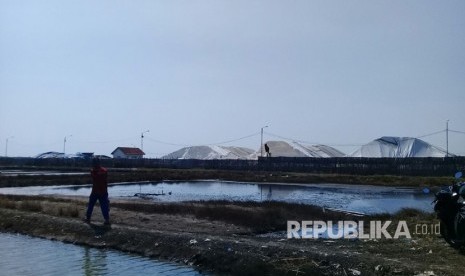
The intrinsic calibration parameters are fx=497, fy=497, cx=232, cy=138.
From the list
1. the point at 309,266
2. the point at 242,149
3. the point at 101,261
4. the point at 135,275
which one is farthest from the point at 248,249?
the point at 242,149

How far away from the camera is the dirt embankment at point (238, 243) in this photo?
31.7 feet

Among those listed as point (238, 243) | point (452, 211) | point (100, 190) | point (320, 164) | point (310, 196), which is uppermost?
point (320, 164)

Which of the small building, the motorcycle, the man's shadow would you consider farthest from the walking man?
the small building

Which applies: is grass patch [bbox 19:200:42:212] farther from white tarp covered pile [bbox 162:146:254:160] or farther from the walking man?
white tarp covered pile [bbox 162:146:254:160]

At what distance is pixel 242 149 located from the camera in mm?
150125

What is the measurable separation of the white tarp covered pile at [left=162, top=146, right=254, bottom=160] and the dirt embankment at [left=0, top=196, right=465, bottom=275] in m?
116

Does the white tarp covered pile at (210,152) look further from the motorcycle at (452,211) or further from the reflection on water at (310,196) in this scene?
the motorcycle at (452,211)

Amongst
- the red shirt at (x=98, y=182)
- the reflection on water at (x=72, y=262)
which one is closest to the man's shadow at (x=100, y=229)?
the reflection on water at (x=72, y=262)

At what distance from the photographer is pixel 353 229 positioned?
15.6m

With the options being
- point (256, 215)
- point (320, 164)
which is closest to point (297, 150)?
point (320, 164)

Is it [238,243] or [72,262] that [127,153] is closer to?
[72,262]

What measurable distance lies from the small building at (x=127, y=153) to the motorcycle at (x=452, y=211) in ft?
397

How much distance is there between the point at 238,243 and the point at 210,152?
5086 inches

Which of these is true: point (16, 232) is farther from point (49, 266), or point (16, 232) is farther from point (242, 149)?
point (242, 149)
